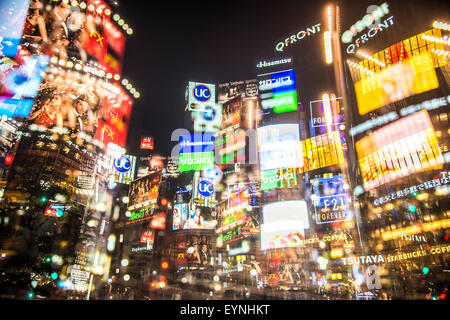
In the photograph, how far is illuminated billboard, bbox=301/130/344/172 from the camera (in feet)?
101

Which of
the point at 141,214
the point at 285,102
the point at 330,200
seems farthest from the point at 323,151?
the point at 141,214

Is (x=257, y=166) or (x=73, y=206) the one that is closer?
(x=73, y=206)

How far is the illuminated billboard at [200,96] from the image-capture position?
3291 cm

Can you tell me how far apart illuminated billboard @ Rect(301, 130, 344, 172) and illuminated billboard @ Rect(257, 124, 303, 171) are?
2613 mm

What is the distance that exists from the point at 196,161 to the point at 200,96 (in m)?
8.03

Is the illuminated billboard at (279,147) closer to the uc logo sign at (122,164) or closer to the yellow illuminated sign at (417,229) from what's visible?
the yellow illuminated sign at (417,229)

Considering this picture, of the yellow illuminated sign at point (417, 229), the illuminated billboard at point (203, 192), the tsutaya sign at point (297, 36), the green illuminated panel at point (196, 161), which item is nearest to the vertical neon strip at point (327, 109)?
the tsutaya sign at point (297, 36)

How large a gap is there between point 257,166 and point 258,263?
1191cm

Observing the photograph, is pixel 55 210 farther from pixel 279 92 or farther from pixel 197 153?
pixel 279 92

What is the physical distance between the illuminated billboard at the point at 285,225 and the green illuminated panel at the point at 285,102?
33.6 feet

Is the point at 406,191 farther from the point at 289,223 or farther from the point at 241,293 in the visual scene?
the point at 241,293

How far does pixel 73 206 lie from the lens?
23.0m

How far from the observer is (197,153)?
32469 mm
